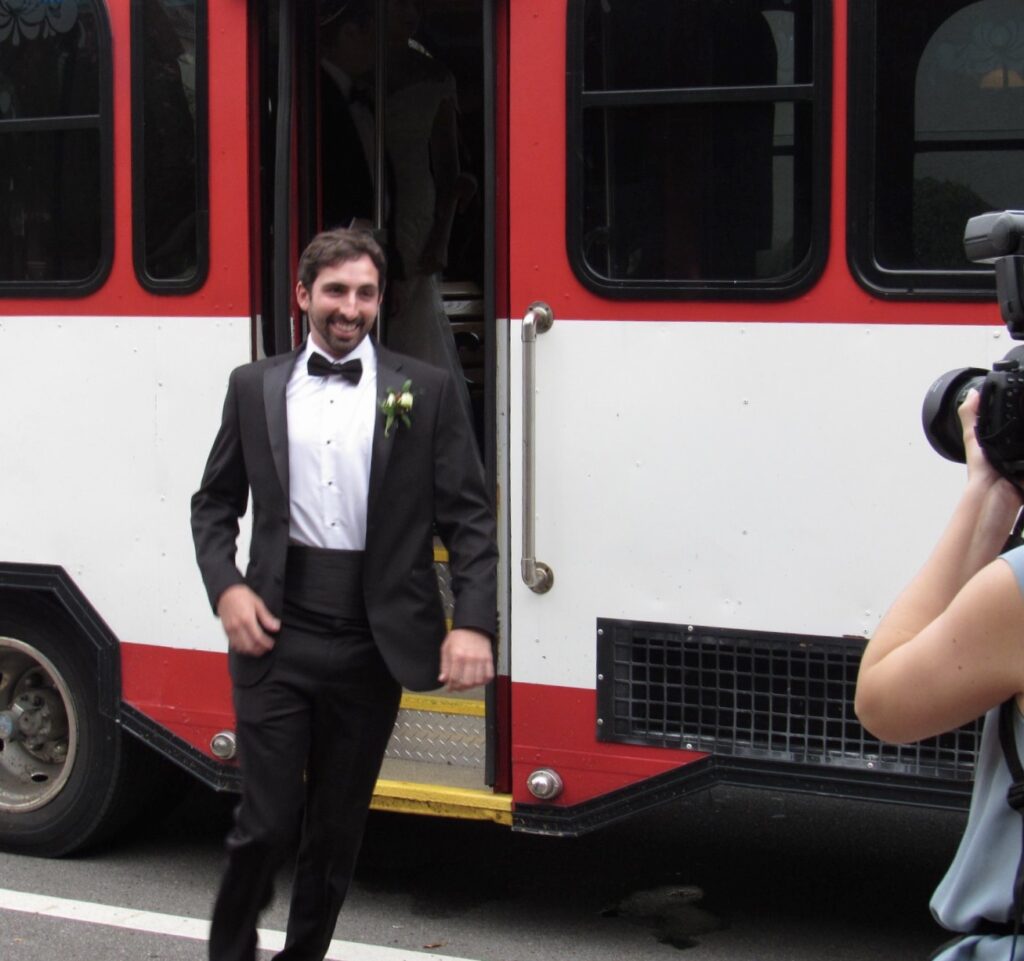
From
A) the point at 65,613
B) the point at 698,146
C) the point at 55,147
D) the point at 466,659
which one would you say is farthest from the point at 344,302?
the point at 65,613

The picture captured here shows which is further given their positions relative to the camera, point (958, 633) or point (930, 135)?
point (930, 135)

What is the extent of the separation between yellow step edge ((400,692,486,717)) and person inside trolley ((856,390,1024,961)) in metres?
2.74

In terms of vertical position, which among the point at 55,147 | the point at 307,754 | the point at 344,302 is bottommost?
the point at 307,754

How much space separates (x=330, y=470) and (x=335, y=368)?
245 mm

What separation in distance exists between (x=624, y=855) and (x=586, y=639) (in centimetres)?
130

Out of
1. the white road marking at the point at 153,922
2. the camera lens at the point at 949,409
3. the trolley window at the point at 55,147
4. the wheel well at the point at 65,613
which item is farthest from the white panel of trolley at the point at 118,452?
the camera lens at the point at 949,409

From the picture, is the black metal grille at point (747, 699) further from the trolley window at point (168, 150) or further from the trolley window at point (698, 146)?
the trolley window at point (168, 150)

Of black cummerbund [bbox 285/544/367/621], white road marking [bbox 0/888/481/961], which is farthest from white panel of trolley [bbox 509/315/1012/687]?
white road marking [bbox 0/888/481/961]

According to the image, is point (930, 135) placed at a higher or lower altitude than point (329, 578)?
higher

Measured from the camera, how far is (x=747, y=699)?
4188 millimetres

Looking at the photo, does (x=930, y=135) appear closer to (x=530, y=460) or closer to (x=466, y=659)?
(x=530, y=460)

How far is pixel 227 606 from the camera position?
372cm

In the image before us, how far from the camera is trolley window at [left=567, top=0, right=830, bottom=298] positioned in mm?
4078

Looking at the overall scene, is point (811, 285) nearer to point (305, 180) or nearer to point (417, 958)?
point (305, 180)
